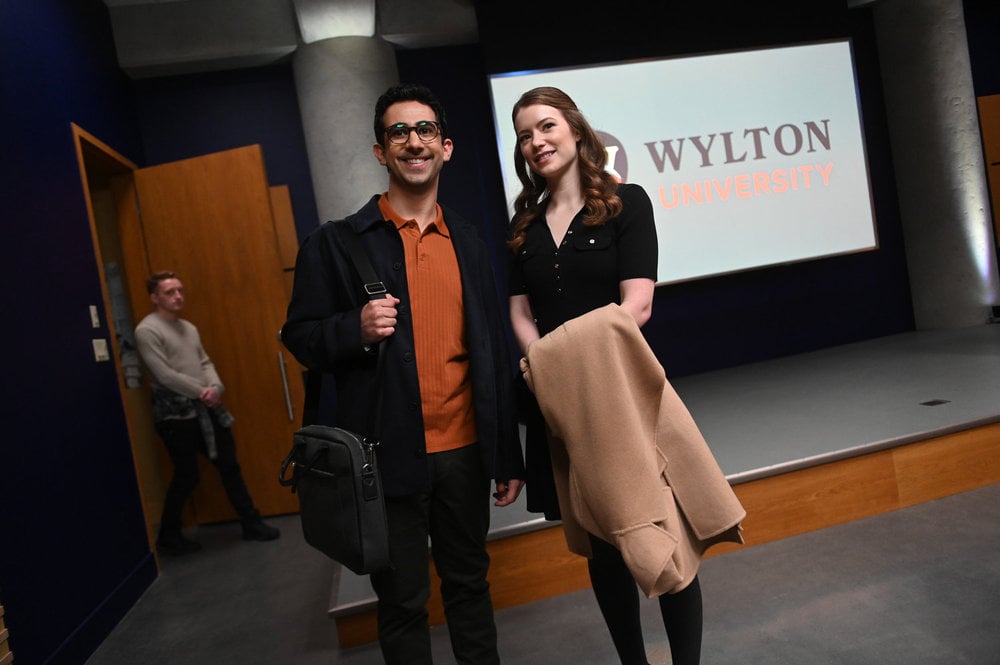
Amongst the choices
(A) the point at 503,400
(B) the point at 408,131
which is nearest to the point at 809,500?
(A) the point at 503,400

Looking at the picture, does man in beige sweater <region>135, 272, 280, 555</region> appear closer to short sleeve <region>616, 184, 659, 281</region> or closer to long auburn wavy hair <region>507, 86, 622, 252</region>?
long auburn wavy hair <region>507, 86, 622, 252</region>

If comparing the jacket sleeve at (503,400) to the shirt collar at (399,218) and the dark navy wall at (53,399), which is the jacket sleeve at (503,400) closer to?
the shirt collar at (399,218)

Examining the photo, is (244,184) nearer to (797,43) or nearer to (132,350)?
(132,350)

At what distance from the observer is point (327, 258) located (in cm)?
147

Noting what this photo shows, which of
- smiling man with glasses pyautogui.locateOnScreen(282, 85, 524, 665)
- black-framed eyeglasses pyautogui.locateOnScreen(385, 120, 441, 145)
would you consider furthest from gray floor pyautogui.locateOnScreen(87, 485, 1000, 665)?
black-framed eyeglasses pyautogui.locateOnScreen(385, 120, 441, 145)

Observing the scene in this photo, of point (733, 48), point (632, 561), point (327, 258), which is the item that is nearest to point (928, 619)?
point (632, 561)

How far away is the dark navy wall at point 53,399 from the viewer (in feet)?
7.44

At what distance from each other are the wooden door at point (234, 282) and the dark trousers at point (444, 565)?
9.32 ft

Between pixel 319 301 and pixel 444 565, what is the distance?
620 mm

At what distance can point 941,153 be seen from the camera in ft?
18.4

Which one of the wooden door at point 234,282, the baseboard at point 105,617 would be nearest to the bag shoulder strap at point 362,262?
the baseboard at point 105,617

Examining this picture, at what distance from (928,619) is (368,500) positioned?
1.54m

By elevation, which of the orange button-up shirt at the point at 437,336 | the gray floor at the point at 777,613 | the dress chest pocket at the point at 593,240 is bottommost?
the gray floor at the point at 777,613

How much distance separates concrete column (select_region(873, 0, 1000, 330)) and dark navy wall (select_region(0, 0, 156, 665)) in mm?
5772
